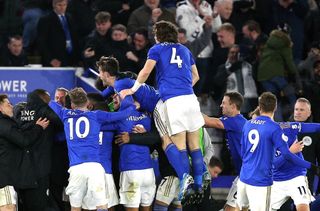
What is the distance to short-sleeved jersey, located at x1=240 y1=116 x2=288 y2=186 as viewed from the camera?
1477 cm

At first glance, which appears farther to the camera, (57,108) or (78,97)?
(57,108)

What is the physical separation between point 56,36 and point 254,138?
589 centimetres

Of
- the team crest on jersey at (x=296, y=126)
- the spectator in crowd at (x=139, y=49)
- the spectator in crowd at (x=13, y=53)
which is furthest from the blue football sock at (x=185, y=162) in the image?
the spectator in crowd at (x=13, y=53)

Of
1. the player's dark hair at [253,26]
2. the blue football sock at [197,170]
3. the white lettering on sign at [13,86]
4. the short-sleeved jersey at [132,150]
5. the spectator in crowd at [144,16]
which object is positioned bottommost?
the blue football sock at [197,170]

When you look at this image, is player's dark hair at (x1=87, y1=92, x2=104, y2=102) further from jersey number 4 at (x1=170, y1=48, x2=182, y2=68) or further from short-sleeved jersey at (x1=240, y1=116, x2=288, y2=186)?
short-sleeved jersey at (x1=240, y1=116, x2=288, y2=186)

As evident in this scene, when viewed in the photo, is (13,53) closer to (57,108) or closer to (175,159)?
(57,108)

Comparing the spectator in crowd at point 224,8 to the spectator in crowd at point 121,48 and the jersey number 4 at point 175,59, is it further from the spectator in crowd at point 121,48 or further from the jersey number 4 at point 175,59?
the jersey number 4 at point 175,59

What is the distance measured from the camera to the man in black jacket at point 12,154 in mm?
15453

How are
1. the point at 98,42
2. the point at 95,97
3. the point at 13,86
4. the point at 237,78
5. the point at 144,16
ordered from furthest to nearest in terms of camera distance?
1. the point at 144,16
2. the point at 237,78
3. the point at 98,42
4. the point at 13,86
5. the point at 95,97

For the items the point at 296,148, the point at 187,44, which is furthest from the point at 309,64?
the point at 296,148

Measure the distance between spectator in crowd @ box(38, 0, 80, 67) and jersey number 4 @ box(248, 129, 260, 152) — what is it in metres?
5.65

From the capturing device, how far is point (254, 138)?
14.9 m

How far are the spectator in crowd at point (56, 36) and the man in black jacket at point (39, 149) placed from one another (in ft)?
12.1

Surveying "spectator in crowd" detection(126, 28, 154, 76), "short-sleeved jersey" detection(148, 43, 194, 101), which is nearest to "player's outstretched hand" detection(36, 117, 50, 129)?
"short-sleeved jersey" detection(148, 43, 194, 101)
